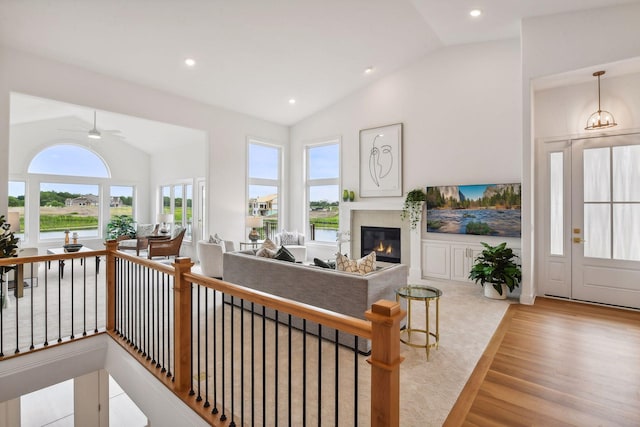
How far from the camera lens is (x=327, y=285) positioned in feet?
10.1

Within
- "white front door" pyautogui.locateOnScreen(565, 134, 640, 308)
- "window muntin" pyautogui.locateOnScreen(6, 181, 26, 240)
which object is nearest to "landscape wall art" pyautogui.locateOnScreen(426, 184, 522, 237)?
"white front door" pyautogui.locateOnScreen(565, 134, 640, 308)

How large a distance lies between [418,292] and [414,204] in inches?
120

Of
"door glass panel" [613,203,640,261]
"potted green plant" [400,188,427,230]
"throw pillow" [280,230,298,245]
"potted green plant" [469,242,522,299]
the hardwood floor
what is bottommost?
the hardwood floor

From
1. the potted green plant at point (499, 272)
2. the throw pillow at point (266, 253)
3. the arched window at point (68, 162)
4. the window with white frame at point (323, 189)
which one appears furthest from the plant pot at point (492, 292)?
the arched window at point (68, 162)

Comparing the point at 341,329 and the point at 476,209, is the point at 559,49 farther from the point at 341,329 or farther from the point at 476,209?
the point at 341,329

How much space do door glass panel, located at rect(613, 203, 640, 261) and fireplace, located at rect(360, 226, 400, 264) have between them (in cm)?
322

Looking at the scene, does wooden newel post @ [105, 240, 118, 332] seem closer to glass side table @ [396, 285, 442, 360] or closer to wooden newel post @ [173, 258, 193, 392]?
wooden newel post @ [173, 258, 193, 392]

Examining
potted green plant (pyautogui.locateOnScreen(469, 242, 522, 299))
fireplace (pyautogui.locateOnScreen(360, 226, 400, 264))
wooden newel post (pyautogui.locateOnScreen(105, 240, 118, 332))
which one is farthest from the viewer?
fireplace (pyautogui.locateOnScreen(360, 226, 400, 264))

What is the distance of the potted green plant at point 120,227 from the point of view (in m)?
8.43

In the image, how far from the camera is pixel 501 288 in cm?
457

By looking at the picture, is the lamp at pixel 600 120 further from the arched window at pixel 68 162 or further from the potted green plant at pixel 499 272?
the arched window at pixel 68 162

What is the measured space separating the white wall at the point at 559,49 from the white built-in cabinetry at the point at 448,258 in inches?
38.3

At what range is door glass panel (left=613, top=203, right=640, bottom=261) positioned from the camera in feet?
13.1

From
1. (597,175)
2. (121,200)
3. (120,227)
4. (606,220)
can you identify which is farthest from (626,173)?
(121,200)
